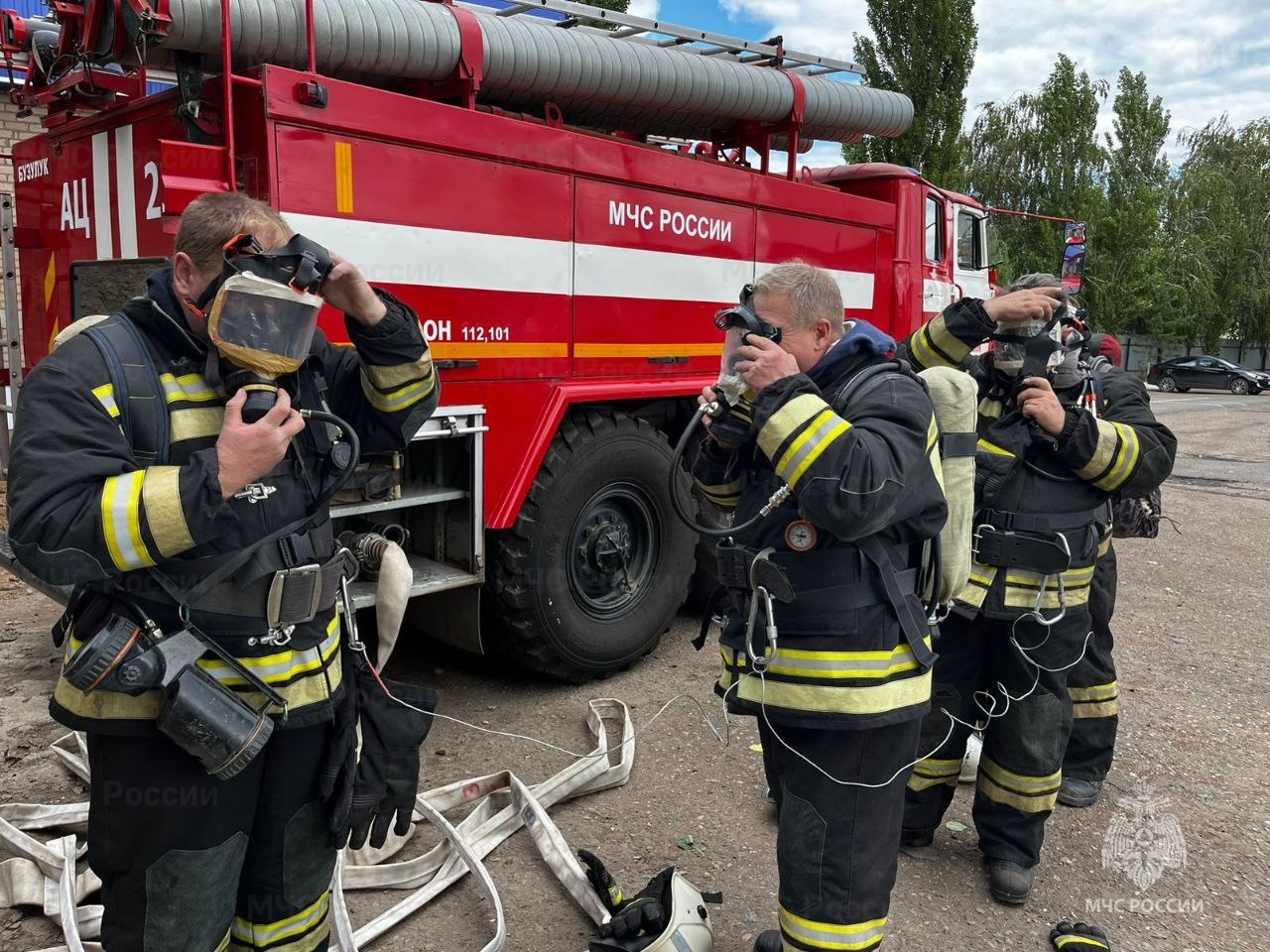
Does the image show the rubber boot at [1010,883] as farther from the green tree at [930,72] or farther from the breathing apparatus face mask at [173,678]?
the green tree at [930,72]

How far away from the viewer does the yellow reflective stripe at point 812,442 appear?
6.12 ft

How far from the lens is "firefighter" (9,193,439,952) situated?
1567 mm

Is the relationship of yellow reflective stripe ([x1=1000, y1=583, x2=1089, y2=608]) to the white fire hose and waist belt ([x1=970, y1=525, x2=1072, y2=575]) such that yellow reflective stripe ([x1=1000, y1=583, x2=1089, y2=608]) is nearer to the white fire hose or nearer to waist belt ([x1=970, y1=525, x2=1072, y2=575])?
waist belt ([x1=970, y1=525, x2=1072, y2=575])

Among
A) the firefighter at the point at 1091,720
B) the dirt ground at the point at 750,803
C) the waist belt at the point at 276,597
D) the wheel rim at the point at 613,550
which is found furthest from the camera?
the wheel rim at the point at 613,550

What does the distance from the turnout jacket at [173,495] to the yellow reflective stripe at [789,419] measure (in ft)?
2.65

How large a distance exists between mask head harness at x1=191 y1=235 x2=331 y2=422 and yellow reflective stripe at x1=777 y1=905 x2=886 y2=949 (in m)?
1.58

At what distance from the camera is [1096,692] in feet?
11.7

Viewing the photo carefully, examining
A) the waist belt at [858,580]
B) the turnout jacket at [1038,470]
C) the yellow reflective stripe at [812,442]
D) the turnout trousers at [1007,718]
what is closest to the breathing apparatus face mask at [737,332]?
the yellow reflective stripe at [812,442]

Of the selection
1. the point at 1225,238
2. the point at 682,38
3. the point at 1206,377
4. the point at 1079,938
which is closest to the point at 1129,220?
the point at 1206,377

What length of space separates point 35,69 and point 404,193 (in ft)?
5.43

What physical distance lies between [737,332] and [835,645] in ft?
2.38

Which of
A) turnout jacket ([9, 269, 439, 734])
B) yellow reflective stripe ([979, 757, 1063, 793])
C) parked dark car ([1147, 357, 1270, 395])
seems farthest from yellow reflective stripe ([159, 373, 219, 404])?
parked dark car ([1147, 357, 1270, 395])

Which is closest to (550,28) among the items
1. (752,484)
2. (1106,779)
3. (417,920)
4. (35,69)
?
(35,69)

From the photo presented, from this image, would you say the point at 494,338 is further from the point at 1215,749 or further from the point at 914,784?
the point at 1215,749
